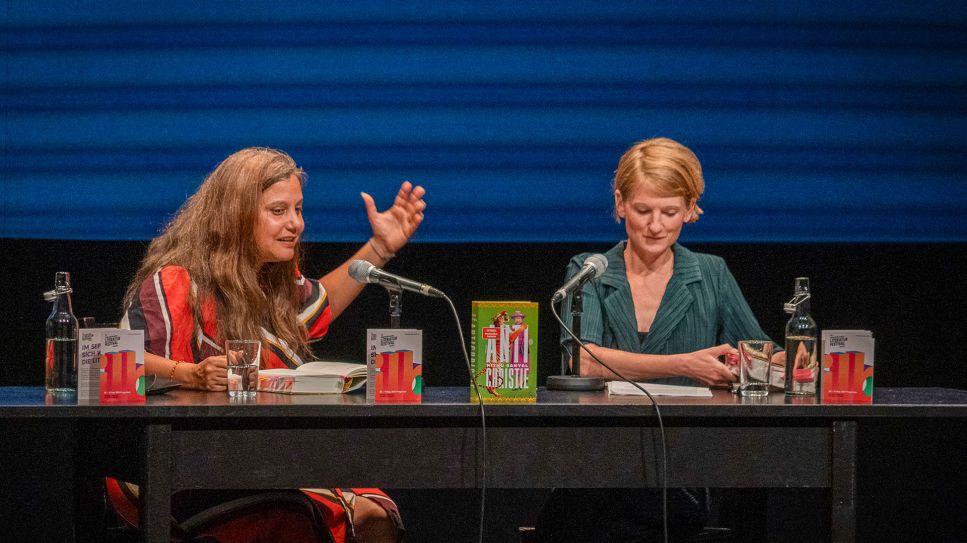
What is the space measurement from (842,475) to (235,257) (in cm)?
151

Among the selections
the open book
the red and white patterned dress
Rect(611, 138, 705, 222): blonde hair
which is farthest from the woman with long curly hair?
Rect(611, 138, 705, 222): blonde hair

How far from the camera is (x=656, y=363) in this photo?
257 cm

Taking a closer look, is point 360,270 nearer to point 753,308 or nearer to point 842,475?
point 842,475

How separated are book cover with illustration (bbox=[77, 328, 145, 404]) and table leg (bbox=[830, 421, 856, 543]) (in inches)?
53.4

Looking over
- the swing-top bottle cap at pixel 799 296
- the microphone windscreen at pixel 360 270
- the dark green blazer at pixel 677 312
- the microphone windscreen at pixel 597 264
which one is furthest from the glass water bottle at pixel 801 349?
the microphone windscreen at pixel 360 270

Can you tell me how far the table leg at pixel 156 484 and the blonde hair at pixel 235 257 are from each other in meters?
0.59

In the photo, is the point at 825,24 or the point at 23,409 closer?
the point at 23,409

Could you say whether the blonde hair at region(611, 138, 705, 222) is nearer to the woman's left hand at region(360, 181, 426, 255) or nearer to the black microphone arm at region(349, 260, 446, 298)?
the woman's left hand at region(360, 181, 426, 255)

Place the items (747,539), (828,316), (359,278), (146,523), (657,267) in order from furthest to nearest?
(828,316) → (657,267) → (747,539) → (359,278) → (146,523)

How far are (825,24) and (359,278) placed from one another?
83.4 inches

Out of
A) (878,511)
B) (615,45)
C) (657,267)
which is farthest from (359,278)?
(878,511)

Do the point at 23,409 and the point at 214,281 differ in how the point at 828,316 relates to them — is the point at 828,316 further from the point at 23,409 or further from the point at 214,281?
the point at 23,409

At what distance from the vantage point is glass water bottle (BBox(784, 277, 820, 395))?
2273 millimetres

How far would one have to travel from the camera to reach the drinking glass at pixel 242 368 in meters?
2.14
